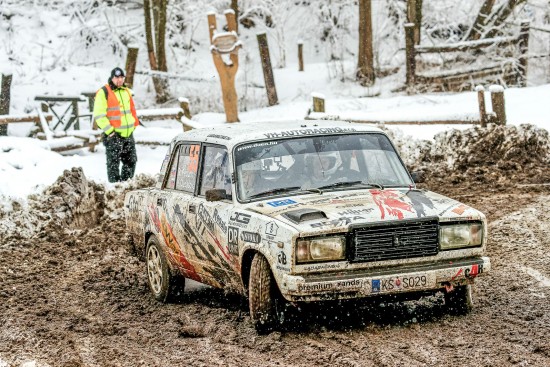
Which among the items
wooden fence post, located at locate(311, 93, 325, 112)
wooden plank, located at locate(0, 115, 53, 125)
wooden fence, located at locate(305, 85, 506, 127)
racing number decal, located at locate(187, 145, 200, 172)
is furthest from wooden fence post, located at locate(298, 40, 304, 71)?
racing number decal, located at locate(187, 145, 200, 172)

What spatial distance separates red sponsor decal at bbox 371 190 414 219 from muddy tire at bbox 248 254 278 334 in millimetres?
943

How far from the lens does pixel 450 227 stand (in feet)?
24.2

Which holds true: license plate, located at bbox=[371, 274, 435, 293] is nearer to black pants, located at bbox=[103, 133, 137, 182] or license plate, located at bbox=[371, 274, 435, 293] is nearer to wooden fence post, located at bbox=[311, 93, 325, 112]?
black pants, located at bbox=[103, 133, 137, 182]

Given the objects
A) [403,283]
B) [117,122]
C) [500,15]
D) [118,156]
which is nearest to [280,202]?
[403,283]

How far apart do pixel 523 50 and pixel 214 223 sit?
21654 mm

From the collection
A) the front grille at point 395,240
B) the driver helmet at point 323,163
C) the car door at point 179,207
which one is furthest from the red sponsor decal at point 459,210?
the car door at point 179,207

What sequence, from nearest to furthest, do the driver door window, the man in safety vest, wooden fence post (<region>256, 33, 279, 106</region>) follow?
the driver door window, the man in safety vest, wooden fence post (<region>256, 33, 279, 106</region>)

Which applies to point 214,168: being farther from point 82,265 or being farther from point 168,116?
point 168,116

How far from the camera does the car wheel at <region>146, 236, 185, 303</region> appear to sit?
30.2 feet

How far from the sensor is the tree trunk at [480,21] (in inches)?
1203

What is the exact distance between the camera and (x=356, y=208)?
7.32 m

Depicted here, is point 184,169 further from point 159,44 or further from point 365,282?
point 159,44

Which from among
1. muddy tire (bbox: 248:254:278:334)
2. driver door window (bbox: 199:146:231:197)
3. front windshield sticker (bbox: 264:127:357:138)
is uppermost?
front windshield sticker (bbox: 264:127:357:138)

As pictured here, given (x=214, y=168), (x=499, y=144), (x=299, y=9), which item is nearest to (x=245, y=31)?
(x=299, y=9)
